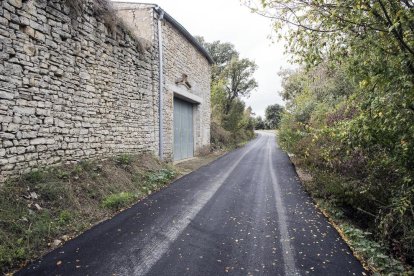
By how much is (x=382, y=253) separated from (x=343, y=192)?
182 centimetres

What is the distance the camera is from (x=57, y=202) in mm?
4793

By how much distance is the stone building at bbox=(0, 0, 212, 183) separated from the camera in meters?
4.78

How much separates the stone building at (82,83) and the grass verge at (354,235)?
5680mm

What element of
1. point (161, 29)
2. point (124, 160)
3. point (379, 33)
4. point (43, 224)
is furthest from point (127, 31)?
point (379, 33)

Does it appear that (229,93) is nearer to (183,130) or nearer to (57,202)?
(183,130)

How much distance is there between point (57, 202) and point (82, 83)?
3068 millimetres

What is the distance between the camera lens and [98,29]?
7.02 metres

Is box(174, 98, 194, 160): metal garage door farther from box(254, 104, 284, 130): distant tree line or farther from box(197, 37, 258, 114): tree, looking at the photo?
box(254, 104, 284, 130): distant tree line

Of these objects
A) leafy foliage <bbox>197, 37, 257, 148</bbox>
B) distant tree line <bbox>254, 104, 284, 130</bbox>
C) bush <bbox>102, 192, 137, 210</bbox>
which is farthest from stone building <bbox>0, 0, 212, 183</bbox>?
distant tree line <bbox>254, 104, 284, 130</bbox>

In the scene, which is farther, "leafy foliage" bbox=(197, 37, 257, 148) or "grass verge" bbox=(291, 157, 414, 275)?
"leafy foliage" bbox=(197, 37, 257, 148)

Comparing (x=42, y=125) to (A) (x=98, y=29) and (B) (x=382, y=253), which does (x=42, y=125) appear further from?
(B) (x=382, y=253)

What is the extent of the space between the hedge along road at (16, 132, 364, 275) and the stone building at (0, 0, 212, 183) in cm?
218

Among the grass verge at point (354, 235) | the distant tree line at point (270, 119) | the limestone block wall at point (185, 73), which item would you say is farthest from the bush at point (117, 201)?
the distant tree line at point (270, 119)

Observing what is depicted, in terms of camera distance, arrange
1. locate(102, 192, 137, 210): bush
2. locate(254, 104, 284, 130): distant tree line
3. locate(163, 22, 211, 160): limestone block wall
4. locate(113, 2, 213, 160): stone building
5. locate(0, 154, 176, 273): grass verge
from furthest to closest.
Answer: locate(254, 104, 284, 130): distant tree line
locate(163, 22, 211, 160): limestone block wall
locate(113, 2, 213, 160): stone building
locate(102, 192, 137, 210): bush
locate(0, 154, 176, 273): grass verge
